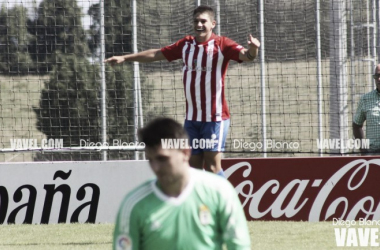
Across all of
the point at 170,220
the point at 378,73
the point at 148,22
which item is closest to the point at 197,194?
the point at 170,220

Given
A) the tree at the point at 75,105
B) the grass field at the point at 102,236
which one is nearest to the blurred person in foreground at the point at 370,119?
the grass field at the point at 102,236

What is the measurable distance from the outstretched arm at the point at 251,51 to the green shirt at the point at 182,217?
3.84 m

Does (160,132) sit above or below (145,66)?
below

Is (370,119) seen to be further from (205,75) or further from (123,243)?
(123,243)

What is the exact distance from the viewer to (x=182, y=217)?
3516 millimetres

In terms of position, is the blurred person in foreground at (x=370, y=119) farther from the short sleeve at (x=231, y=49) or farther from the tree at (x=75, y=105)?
the tree at (x=75, y=105)

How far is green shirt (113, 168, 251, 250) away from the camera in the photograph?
3.50 meters

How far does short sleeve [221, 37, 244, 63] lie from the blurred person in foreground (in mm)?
2562

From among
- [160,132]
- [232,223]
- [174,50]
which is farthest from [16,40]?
[232,223]

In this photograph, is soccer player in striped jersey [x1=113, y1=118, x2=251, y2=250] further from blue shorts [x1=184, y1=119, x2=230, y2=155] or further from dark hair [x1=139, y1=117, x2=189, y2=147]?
blue shorts [x1=184, y1=119, x2=230, y2=155]

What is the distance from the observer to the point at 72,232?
9023mm

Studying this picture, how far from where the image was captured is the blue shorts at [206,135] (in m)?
7.97

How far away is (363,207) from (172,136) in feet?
21.2

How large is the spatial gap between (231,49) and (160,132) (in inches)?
171
